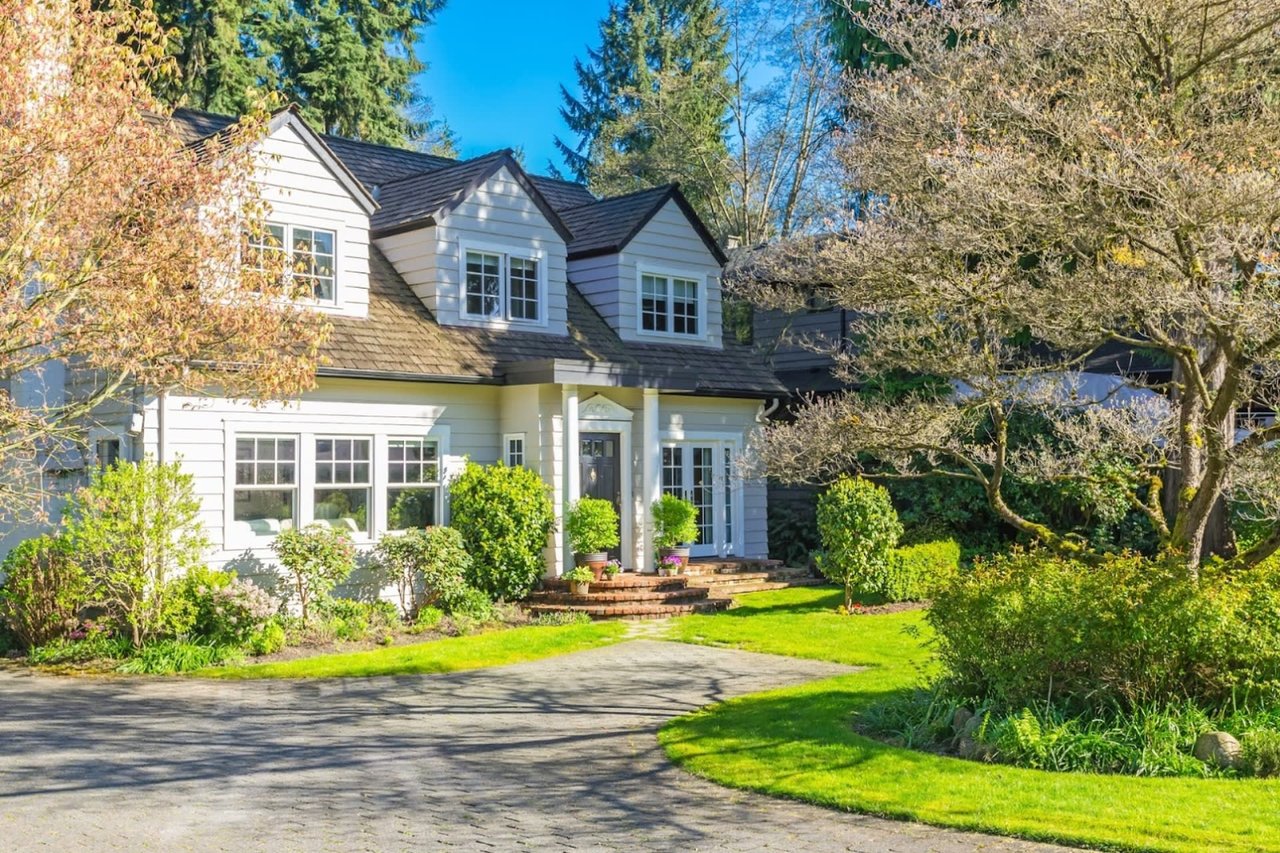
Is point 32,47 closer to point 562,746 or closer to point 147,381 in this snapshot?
point 147,381

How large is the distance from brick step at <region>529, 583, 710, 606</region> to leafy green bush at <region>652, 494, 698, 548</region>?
1241 millimetres

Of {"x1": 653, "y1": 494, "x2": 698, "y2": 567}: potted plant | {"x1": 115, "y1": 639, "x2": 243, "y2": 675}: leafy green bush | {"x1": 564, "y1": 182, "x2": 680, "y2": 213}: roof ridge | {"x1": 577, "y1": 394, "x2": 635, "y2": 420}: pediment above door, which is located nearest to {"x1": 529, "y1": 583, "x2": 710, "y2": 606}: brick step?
{"x1": 653, "y1": 494, "x2": 698, "y2": 567}: potted plant

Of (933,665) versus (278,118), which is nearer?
(933,665)

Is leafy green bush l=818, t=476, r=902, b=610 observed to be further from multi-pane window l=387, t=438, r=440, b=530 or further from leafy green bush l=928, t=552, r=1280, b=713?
leafy green bush l=928, t=552, r=1280, b=713

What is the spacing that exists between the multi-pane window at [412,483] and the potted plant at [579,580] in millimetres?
2182

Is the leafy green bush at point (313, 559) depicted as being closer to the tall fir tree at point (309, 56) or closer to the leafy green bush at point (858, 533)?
the leafy green bush at point (858, 533)

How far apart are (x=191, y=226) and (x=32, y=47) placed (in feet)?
6.62

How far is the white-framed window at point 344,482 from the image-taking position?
55.6ft

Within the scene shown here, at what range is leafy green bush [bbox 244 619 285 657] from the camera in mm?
14391

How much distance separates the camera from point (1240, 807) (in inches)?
292

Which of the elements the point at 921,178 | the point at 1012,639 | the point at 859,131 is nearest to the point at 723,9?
the point at 859,131

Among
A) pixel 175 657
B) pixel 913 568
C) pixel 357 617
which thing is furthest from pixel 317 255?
pixel 913 568

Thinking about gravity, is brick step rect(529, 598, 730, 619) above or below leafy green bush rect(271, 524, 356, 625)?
below

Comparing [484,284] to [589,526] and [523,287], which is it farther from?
[589,526]
